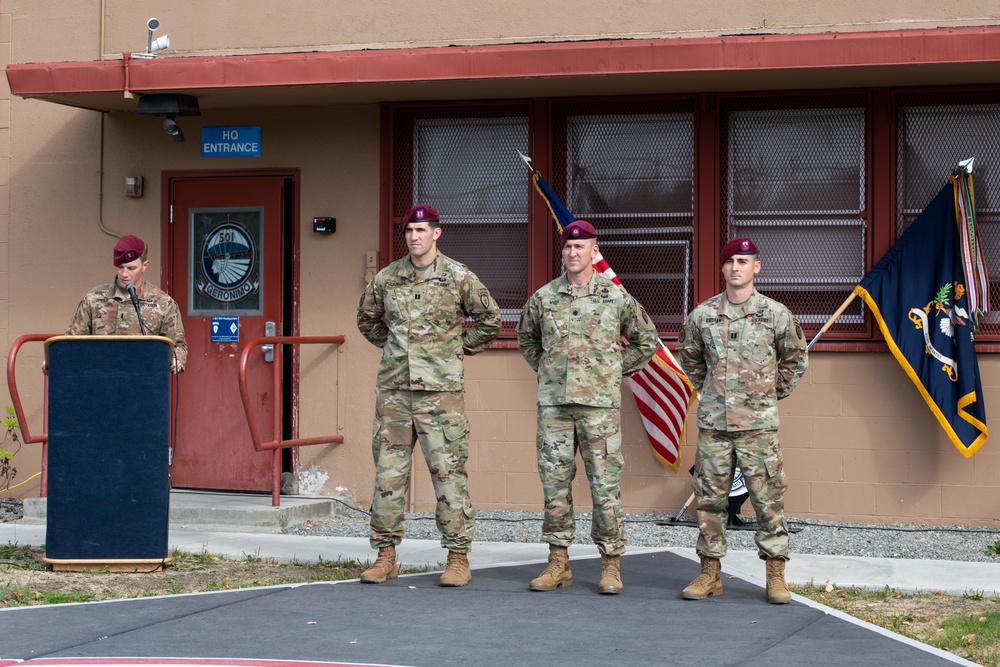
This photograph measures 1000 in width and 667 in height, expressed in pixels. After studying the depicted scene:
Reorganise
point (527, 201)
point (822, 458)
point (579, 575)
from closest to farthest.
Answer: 1. point (579, 575)
2. point (822, 458)
3. point (527, 201)

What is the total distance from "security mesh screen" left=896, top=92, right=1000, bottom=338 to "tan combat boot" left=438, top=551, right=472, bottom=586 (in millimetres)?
4116

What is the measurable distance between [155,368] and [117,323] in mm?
1029

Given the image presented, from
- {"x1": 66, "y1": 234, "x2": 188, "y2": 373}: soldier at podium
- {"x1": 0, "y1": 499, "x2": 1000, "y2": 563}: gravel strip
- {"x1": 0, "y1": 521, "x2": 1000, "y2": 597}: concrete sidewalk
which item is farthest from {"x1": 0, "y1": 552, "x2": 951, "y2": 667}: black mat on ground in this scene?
{"x1": 66, "y1": 234, "x2": 188, "y2": 373}: soldier at podium

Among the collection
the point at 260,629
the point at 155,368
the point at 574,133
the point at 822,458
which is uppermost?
the point at 574,133

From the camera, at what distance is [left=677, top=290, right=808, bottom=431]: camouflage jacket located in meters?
6.90

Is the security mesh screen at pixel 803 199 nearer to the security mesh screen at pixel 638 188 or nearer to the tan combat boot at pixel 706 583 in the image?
the security mesh screen at pixel 638 188

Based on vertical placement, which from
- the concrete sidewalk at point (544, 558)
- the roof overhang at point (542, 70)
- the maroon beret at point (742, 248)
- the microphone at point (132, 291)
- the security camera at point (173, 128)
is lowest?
the concrete sidewalk at point (544, 558)

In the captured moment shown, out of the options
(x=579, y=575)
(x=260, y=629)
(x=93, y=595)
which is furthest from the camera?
(x=579, y=575)

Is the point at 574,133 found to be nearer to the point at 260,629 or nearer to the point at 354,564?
the point at 354,564

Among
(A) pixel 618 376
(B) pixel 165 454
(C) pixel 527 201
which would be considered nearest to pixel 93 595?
(B) pixel 165 454

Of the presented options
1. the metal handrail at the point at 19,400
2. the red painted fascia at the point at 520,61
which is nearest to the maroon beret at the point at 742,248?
the red painted fascia at the point at 520,61

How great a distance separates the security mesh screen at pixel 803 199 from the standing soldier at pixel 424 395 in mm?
2955

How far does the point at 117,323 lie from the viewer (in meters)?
8.52

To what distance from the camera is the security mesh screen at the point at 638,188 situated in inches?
384
